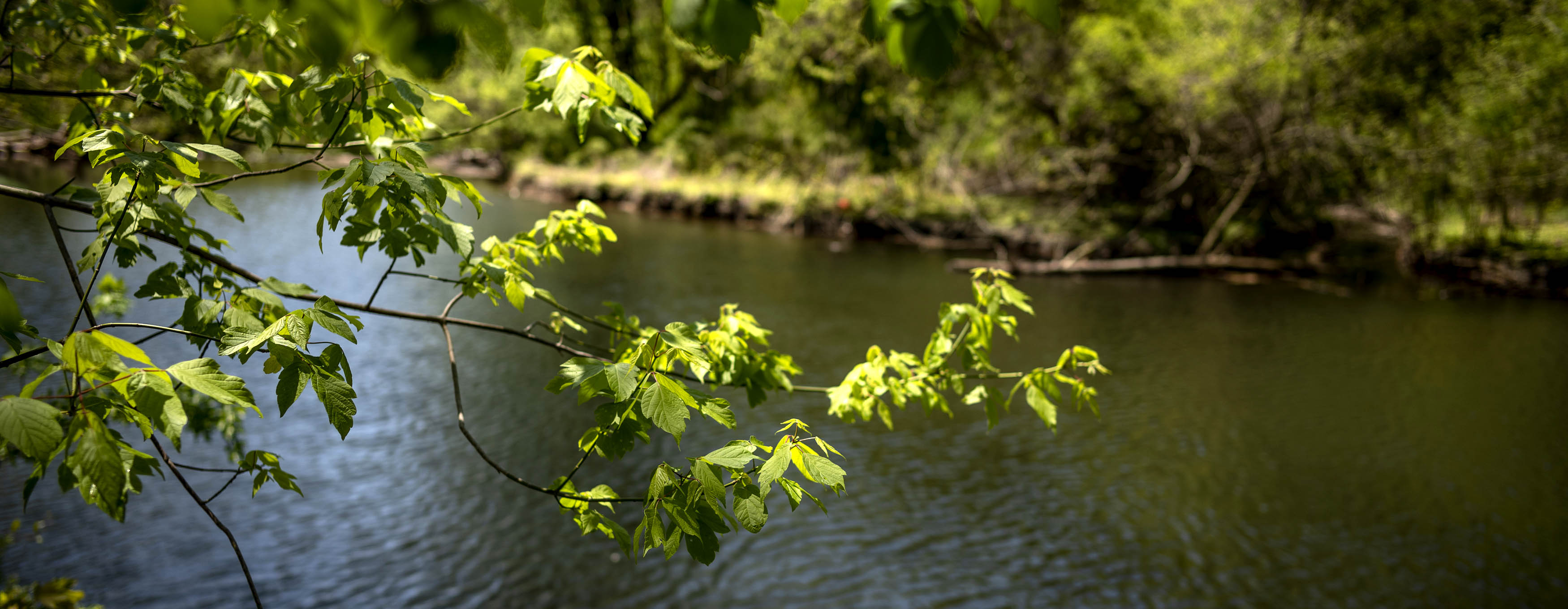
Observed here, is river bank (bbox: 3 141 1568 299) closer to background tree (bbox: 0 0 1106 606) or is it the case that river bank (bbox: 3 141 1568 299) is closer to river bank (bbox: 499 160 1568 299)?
river bank (bbox: 499 160 1568 299)

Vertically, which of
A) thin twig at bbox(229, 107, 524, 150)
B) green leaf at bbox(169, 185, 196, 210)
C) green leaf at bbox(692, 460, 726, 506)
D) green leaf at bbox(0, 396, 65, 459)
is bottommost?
green leaf at bbox(692, 460, 726, 506)

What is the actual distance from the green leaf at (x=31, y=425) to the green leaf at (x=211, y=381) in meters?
0.25

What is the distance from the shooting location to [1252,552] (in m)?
9.95

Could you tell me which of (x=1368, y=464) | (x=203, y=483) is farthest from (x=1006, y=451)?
(x=203, y=483)

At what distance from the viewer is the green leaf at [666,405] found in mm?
2510

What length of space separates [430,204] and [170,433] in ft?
3.15

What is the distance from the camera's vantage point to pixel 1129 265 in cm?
2630

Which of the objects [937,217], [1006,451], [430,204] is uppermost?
[937,217]

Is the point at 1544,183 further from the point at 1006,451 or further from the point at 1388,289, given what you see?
the point at 1006,451

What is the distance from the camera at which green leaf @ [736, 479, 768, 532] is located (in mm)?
2654

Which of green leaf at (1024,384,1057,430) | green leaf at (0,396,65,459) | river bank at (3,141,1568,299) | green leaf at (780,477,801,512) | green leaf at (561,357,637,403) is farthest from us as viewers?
river bank at (3,141,1568,299)

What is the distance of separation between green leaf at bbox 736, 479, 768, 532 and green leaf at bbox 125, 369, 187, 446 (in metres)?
1.48

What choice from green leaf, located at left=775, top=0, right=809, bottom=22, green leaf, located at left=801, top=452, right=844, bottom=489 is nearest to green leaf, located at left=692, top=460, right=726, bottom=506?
green leaf, located at left=801, top=452, right=844, bottom=489

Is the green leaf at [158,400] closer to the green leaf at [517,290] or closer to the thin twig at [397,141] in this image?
the thin twig at [397,141]
